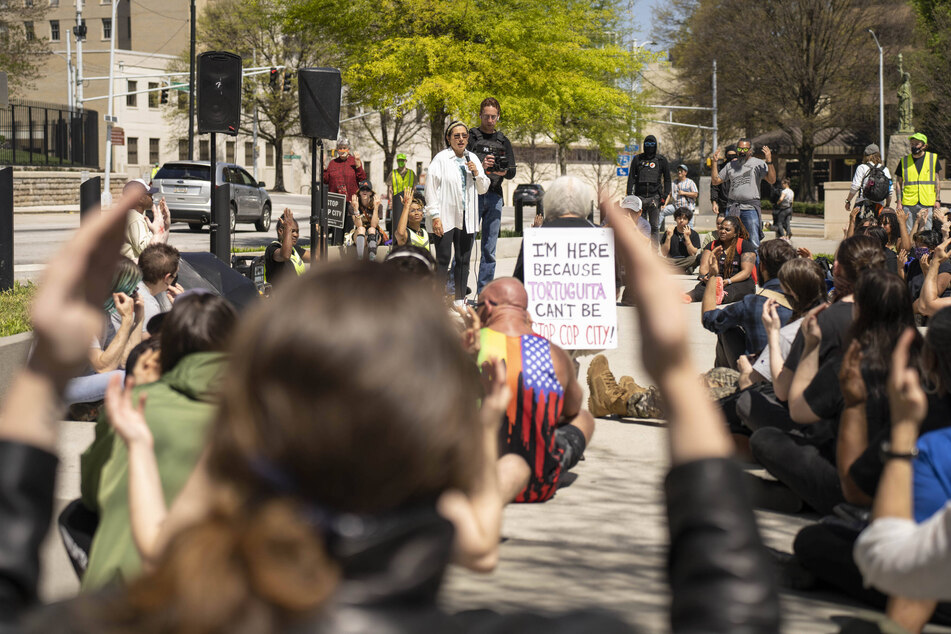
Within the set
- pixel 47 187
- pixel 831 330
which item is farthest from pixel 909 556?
pixel 47 187

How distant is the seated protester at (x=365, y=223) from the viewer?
15478mm

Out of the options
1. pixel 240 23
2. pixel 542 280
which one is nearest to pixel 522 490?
pixel 542 280

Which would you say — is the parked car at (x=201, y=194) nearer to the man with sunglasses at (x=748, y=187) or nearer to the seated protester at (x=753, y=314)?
the man with sunglasses at (x=748, y=187)

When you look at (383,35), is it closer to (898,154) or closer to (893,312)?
(898,154)

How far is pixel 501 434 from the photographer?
488 cm

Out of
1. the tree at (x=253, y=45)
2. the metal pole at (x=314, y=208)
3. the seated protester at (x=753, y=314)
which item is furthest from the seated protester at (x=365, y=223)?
the tree at (x=253, y=45)

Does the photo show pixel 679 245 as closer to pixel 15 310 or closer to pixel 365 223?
pixel 365 223

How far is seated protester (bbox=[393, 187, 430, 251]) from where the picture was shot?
39.2 ft

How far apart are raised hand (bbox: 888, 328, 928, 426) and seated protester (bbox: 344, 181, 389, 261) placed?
12756 mm

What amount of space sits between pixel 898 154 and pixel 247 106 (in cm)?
4210

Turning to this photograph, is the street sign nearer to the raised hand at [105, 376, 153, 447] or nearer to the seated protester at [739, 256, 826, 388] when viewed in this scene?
the seated protester at [739, 256, 826, 388]

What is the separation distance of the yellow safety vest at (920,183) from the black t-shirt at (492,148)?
27.9 feet

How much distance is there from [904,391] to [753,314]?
4.53 meters

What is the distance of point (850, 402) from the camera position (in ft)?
13.6
